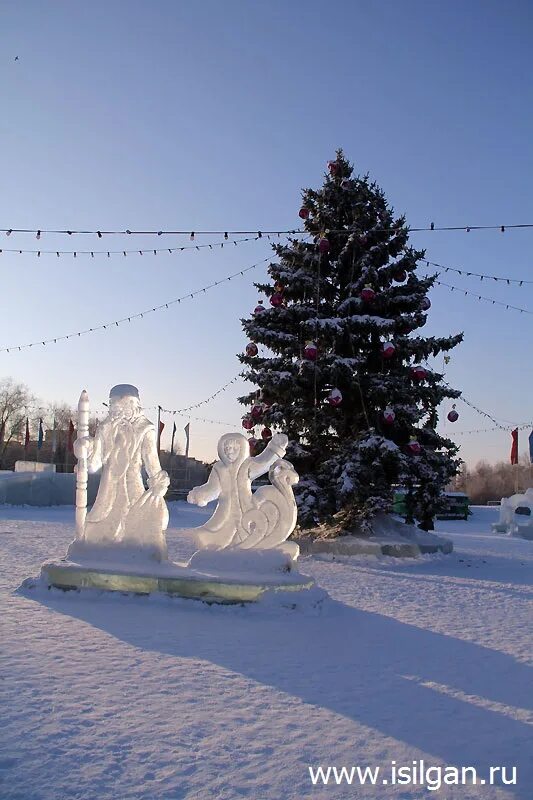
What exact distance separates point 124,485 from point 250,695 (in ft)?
14.3

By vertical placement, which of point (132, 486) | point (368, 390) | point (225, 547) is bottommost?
point (225, 547)

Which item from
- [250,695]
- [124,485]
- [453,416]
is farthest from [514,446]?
[250,695]

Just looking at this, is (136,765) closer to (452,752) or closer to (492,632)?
(452,752)

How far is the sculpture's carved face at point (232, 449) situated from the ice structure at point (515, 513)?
1912 cm

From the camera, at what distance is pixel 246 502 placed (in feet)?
28.7

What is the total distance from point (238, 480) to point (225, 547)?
2.89 feet

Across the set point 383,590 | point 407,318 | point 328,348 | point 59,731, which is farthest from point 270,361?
point 59,731

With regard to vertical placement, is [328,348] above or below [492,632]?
above

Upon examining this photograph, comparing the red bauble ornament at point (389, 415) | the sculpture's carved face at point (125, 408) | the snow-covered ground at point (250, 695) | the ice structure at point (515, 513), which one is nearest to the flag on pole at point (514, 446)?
the ice structure at point (515, 513)

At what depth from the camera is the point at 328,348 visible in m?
15.9

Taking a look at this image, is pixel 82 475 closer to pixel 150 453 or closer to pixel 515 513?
pixel 150 453

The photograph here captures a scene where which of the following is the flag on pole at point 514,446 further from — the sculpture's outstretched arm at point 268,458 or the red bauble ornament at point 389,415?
the sculpture's outstretched arm at point 268,458

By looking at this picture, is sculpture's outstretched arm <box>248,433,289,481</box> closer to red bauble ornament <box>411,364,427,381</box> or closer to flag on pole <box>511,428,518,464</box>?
red bauble ornament <box>411,364,427,381</box>

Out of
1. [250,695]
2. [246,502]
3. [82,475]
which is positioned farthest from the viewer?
[82,475]
